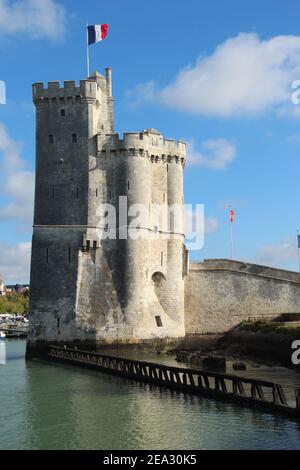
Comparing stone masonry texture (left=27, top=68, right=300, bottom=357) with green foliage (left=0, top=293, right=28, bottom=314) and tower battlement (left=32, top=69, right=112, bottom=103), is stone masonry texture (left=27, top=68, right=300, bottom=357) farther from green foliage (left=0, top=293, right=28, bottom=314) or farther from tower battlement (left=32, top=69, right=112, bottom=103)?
green foliage (left=0, top=293, right=28, bottom=314)

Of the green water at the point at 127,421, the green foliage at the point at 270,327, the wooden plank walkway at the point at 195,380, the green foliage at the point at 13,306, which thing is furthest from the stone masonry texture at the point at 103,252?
the green foliage at the point at 13,306

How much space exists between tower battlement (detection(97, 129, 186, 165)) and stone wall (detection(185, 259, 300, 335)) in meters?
7.62

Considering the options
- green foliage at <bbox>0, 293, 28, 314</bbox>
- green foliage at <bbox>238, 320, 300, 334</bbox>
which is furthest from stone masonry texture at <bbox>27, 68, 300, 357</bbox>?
green foliage at <bbox>0, 293, 28, 314</bbox>

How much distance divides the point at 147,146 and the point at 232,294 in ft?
37.0

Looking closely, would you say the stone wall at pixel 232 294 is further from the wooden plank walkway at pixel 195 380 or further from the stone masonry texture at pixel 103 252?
the wooden plank walkway at pixel 195 380

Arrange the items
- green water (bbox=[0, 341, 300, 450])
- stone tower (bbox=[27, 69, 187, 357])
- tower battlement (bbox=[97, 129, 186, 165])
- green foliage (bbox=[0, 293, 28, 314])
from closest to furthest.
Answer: green water (bbox=[0, 341, 300, 450]), stone tower (bbox=[27, 69, 187, 357]), tower battlement (bbox=[97, 129, 186, 165]), green foliage (bbox=[0, 293, 28, 314])

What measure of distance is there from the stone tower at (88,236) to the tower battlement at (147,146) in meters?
0.07

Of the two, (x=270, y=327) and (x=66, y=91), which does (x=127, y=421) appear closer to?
(x=270, y=327)

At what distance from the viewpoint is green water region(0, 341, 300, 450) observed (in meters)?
17.3

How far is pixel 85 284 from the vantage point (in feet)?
132

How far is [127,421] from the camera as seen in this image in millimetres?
20125

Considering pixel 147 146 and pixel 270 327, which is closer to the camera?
pixel 270 327

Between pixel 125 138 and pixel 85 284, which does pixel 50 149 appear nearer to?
pixel 125 138

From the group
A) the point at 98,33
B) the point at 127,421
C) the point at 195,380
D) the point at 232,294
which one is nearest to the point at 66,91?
the point at 98,33
